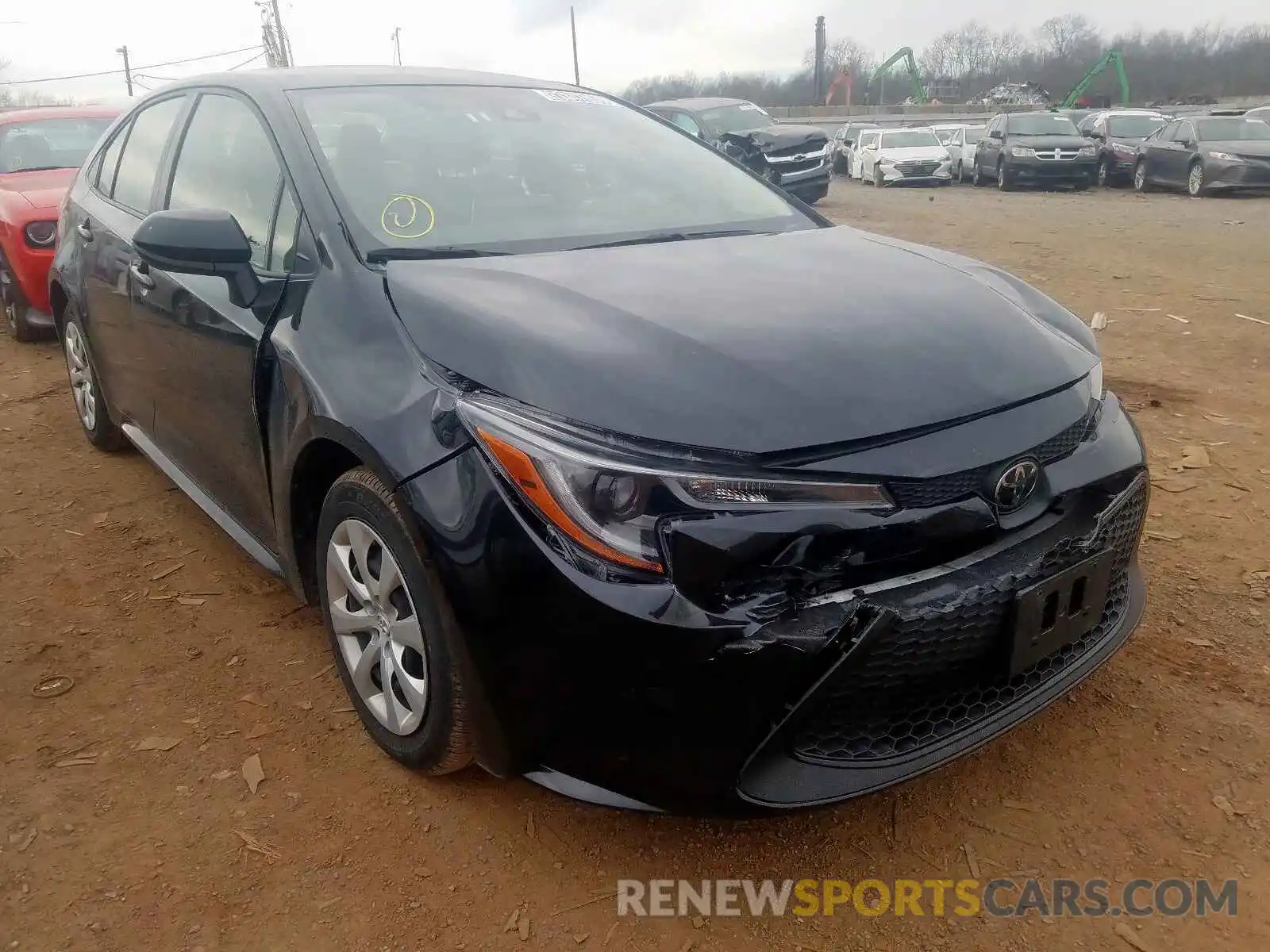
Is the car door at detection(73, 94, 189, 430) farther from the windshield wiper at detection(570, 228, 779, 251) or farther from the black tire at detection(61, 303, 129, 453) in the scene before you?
the windshield wiper at detection(570, 228, 779, 251)

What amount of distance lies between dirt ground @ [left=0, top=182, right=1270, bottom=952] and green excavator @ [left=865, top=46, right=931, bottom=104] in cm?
6464

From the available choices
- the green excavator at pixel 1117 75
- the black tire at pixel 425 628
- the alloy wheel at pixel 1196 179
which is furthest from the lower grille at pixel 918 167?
the green excavator at pixel 1117 75

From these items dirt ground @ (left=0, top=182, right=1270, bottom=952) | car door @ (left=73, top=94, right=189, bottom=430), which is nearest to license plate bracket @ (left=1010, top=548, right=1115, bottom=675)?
dirt ground @ (left=0, top=182, right=1270, bottom=952)

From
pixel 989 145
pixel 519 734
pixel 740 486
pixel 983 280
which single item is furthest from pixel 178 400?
pixel 989 145

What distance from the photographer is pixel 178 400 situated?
3.01 metres

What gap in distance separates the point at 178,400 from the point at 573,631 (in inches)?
76.2

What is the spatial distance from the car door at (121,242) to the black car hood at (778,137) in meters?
12.0

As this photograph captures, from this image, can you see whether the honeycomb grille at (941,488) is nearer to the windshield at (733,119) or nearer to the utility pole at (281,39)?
the windshield at (733,119)

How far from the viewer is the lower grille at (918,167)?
20.3m

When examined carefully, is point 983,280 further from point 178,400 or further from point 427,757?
point 178,400

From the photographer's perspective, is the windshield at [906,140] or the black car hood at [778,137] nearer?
the black car hood at [778,137]

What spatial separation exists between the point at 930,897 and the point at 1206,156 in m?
17.6

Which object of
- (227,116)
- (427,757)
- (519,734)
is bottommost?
(427,757)

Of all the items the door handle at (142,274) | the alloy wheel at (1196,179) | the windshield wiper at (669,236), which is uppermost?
the windshield wiper at (669,236)
